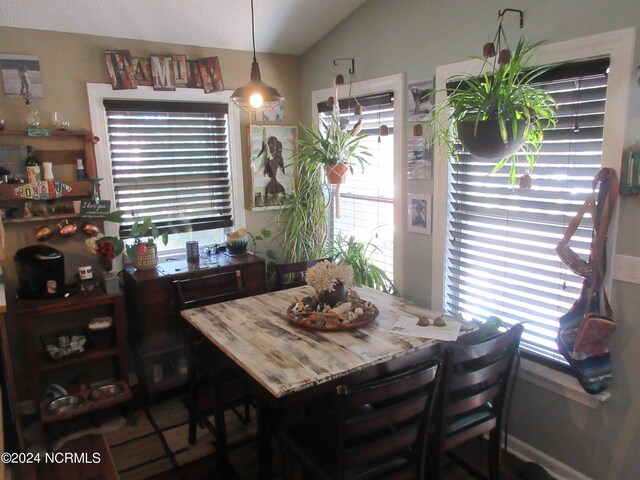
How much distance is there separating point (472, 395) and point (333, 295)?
0.80 meters

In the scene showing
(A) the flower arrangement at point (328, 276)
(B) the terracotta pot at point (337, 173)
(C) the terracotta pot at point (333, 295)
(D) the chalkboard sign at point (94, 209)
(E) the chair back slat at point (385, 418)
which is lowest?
(E) the chair back slat at point (385, 418)

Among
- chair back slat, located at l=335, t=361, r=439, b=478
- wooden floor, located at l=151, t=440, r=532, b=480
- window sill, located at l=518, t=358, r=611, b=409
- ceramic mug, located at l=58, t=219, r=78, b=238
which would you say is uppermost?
ceramic mug, located at l=58, t=219, r=78, b=238

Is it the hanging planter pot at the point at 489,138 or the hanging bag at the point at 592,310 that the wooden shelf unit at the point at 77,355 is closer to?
the hanging planter pot at the point at 489,138

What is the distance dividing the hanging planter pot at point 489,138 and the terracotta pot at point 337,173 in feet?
3.79

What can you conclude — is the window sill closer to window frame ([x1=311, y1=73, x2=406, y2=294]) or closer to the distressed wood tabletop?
the distressed wood tabletop

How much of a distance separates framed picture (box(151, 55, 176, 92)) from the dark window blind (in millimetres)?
118

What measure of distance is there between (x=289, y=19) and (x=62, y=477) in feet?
10.4

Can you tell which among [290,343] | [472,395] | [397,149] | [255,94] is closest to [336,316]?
[290,343]

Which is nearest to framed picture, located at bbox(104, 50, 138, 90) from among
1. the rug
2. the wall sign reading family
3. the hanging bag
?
the wall sign reading family

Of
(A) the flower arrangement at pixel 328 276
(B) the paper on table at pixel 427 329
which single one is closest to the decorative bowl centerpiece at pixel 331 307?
(A) the flower arrangement at pixel 328 276

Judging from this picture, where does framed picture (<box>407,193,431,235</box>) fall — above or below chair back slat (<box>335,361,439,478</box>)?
above

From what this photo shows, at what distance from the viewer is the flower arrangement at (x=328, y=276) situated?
2350 millimetres

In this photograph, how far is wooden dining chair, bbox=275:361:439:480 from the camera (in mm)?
1528

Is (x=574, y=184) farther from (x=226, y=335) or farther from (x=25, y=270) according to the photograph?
(x=25, y=270)
